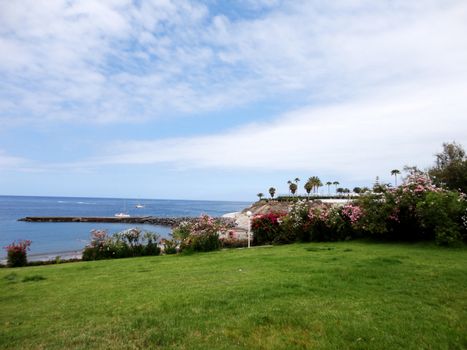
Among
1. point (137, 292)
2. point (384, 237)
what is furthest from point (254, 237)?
point (137, 292)

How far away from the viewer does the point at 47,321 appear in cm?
526

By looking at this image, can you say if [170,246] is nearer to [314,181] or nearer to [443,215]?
[443,215]

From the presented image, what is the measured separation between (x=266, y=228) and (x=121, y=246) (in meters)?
6.90

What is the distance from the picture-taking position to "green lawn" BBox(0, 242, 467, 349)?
4223 millimetres

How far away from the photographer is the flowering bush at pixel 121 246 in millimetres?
16266

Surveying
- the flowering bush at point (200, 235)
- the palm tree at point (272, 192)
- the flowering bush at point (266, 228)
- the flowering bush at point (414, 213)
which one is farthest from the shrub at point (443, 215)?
the palm tree at point (272, 192)

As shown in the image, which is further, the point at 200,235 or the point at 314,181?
the point at 314,181

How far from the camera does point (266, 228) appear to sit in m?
18.2

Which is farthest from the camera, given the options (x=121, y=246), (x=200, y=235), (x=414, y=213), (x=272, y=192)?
(x=272, y=192)

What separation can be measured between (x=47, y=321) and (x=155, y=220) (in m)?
64.6

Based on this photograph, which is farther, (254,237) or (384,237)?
(254,237)

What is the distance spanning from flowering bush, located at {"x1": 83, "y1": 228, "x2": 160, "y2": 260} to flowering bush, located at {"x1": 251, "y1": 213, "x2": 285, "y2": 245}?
490cm

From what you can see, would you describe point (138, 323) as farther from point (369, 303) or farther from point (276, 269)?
point (276, 269)

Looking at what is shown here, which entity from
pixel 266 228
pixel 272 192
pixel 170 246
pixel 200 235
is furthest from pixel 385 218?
pixel 272 192
